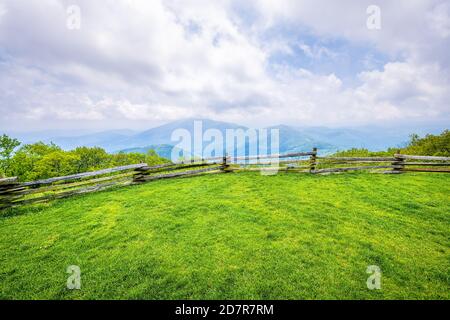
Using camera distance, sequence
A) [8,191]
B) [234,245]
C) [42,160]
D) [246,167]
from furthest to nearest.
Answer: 1. [42,160]
2. [246,167]
3. [8,191]
4. [234,245]

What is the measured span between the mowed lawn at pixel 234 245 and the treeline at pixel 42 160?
16.7 m

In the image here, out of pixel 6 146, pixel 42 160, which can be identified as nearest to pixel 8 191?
pixel 42 160

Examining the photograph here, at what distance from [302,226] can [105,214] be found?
545 cm

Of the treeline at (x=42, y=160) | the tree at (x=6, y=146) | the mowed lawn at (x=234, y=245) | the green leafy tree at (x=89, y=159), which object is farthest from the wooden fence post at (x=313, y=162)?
the tree at (x=6, y=146)

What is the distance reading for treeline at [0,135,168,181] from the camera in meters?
23.9

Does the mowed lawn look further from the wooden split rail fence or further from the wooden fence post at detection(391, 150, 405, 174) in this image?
the wooden fence post at detection(391, 150, 405, 174)

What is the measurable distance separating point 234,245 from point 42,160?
3103cm

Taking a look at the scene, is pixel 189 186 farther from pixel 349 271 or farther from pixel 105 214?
pixel 349 271

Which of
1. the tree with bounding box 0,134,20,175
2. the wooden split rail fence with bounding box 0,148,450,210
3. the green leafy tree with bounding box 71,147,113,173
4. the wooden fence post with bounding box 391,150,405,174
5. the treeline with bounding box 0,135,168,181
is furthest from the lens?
the green leafy tree with bounding box 71,147,113,173

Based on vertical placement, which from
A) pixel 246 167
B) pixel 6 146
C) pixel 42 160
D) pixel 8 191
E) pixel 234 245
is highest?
pixel 6 146

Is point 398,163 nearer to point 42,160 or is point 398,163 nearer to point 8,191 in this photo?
point 8,191

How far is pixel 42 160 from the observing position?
25328 millimetres

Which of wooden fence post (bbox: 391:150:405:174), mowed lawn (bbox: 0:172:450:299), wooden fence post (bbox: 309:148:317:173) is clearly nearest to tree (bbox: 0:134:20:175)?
mowed lawn (bbox: 0:172:450:299)

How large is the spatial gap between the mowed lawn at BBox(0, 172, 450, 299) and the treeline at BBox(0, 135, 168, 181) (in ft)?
54.7
